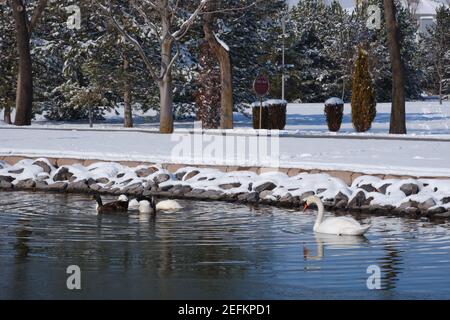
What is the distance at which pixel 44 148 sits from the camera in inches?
1154

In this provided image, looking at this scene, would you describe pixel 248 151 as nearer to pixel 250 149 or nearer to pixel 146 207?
pixel 250 149

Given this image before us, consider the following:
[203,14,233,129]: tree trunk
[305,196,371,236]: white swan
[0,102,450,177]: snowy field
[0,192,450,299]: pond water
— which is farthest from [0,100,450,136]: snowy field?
[305,196,371,236]: white swan

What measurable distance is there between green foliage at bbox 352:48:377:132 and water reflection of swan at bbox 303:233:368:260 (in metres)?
27.0

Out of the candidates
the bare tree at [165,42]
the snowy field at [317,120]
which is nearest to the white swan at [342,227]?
the bare tree at [165,42]

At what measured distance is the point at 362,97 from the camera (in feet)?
145

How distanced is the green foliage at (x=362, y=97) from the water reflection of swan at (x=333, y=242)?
26991mm

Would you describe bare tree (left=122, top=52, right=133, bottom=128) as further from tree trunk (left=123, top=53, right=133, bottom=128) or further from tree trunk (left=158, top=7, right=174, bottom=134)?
tree trunk (left=158, top=7, right=174, bottom=134)

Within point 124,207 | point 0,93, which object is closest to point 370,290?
point 124,207

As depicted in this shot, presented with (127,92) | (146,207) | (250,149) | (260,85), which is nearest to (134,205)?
(146,207)

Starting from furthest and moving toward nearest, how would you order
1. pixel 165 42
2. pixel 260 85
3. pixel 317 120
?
1. pixel 317 120
2. pixel 260 85
3. pixel 165 42

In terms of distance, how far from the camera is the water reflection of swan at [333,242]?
15250mm

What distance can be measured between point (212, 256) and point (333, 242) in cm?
233

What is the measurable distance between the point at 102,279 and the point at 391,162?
503 inches
